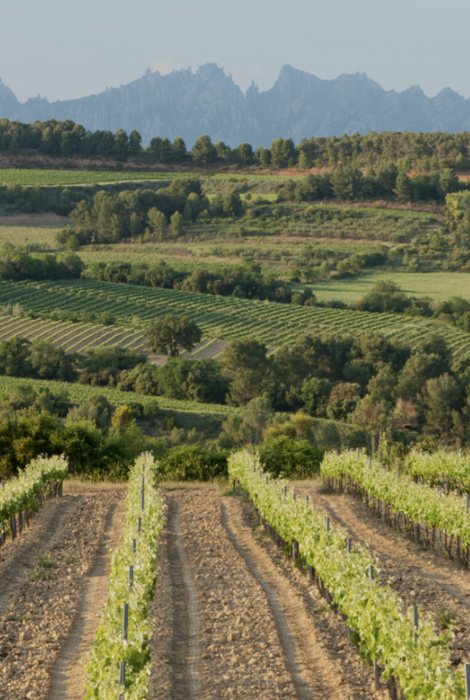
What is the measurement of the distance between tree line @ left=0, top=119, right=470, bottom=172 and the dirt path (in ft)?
425

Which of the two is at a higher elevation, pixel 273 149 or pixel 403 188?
pixel 273 149

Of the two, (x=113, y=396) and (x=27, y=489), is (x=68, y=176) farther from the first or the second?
(x=27, y=489)

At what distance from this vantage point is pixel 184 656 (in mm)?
7746

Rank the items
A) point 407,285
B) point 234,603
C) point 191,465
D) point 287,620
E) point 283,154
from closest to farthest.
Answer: point 287,620, point 234,603, point 191,465, point 407,285, point 283,154

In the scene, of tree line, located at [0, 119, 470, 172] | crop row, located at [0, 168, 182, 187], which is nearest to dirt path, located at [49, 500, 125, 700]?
crop row, located at [0, 168, 182, 187]

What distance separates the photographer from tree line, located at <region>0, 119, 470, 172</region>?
135875mm

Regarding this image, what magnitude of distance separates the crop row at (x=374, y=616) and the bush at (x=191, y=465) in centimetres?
1212

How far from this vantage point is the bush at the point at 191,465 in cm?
2431

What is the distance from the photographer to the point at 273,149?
493 ft

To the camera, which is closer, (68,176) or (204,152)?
(68,176)

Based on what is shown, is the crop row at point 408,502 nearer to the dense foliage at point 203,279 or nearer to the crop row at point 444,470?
the crop row at point 444,470


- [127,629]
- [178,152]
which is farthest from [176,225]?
[127,629]

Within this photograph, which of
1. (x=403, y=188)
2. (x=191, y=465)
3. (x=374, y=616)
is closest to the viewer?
(x=374, y=616)

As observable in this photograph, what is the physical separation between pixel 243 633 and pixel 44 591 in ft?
11.3
